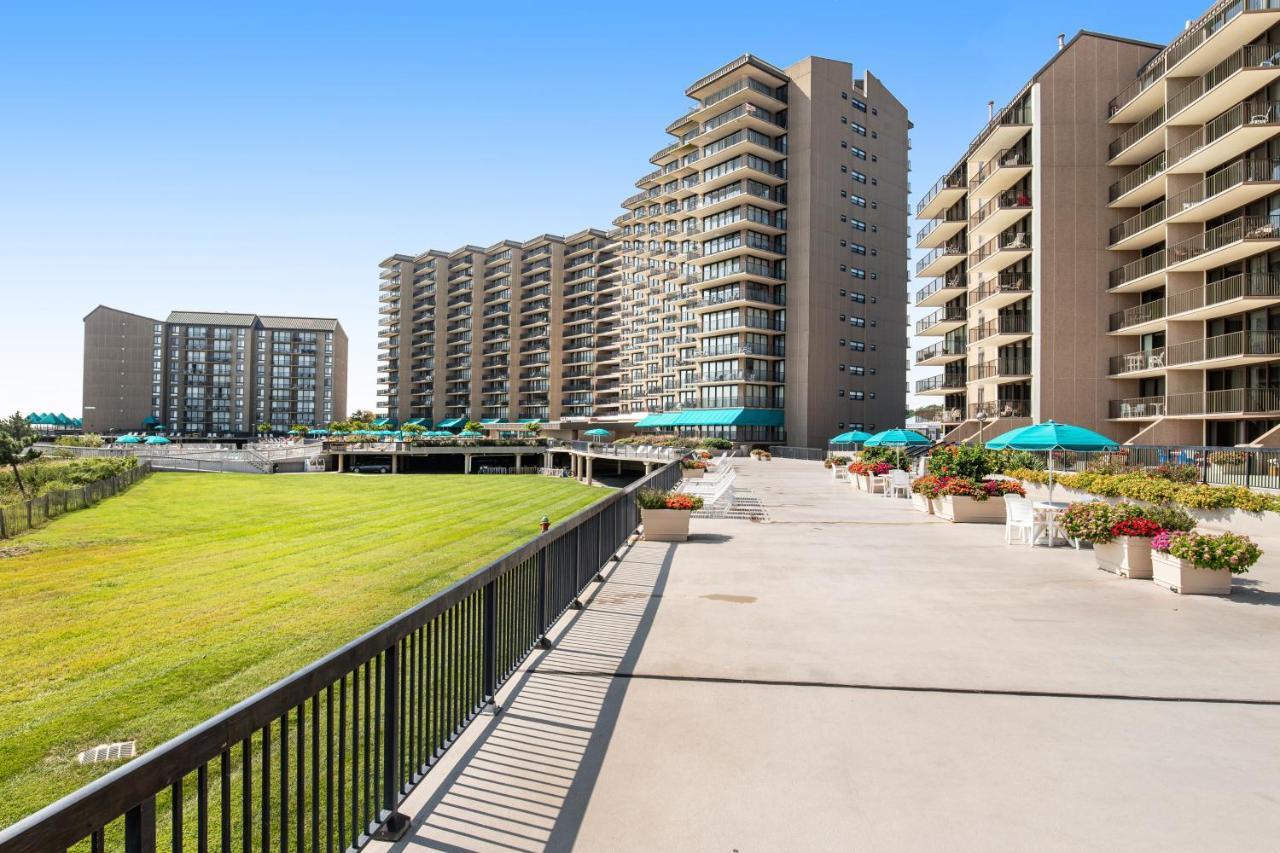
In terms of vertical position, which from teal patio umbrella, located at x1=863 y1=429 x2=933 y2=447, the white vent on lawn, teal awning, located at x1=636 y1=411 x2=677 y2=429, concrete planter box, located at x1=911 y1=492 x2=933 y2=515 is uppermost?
teal awning, located at x1=636 y1=411 x2=677 y2=429

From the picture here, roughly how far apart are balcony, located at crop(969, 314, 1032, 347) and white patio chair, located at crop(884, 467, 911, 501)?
20.8 m

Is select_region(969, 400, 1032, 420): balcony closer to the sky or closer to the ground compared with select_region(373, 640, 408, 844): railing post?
closer to the sky

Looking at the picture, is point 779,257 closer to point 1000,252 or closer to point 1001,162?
point 1001,162

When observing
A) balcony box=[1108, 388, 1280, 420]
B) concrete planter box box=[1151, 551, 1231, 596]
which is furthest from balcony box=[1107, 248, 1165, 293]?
concrete planter box box=[1151, 551, 1231, 596]

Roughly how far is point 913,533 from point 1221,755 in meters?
11.8

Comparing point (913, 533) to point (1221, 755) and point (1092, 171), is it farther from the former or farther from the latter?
point (1092, 171)

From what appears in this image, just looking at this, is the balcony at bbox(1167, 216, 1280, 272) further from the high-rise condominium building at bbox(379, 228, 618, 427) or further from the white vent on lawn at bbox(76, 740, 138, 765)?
the high-rise condominium building at bbox(379, 228, 618, 427)

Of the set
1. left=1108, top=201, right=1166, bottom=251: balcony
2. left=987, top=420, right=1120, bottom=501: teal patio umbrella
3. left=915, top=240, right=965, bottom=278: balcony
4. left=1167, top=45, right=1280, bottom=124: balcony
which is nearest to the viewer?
left=987, top=420, right=1120, bottom=501: teal patio umbrella

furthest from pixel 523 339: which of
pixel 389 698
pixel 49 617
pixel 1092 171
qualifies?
pixel 389 698

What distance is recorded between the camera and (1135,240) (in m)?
36.1

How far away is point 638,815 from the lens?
429 centimetres

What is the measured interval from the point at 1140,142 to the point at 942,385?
21.5m

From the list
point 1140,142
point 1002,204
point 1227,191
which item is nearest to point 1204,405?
point 1227,191

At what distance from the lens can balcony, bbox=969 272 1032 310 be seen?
137ft
